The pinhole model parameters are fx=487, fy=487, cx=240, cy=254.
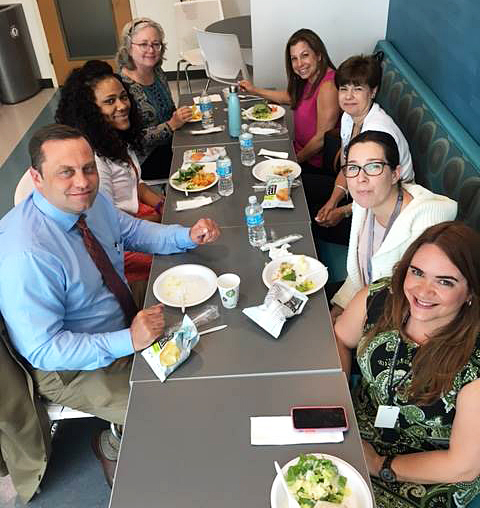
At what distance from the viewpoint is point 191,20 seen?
5.41 m

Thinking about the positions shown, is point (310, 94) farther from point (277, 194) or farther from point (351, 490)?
point (351, 490)

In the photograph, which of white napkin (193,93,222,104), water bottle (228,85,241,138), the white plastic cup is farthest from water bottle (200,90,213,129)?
the white plastic cup

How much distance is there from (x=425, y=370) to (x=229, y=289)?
2.07ft

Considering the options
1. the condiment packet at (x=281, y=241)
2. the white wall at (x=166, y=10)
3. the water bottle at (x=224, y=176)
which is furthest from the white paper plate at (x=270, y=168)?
the white wall at (x=166, y=10)

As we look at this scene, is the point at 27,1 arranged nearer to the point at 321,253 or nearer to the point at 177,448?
the point at 321,253

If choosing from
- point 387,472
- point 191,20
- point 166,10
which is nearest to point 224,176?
point 387,472

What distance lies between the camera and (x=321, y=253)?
2.54 metres

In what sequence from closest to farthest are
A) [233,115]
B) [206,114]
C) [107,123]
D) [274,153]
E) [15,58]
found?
[107,123], [274,153], [233,115], [206,114], [15,58]

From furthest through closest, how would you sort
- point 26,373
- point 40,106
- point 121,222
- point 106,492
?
point 40,106, point 121,222, point 106,492, point 26,373

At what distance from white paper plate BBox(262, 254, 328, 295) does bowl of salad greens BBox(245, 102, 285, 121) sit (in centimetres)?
153

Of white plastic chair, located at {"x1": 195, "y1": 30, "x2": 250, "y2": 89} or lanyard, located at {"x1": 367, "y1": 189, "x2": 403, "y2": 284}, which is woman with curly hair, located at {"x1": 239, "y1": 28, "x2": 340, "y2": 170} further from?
lanyard, located at {"x1": 367, "y1": 189, "x2": 403, "y2": 284}

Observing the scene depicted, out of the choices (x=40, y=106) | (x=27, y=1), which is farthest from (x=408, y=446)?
(x=27, y=1)

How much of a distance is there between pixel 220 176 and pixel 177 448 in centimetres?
138

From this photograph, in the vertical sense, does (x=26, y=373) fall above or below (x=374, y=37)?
below
